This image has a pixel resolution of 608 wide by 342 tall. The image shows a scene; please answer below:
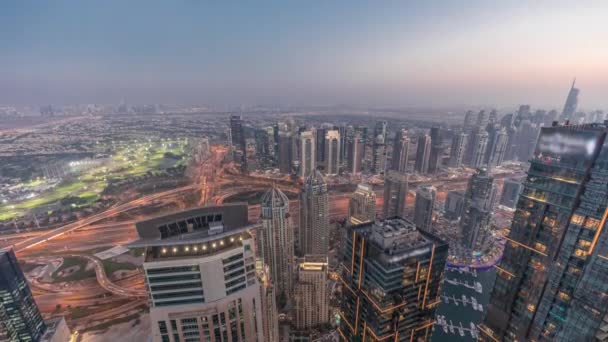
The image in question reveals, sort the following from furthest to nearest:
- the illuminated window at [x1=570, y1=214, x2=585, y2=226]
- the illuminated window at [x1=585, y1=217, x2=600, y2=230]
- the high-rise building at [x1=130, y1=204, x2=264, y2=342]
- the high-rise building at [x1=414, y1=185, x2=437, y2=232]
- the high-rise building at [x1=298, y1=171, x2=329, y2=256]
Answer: the high-rise building at [x1=414, y1=185, x2=437, y2=232] < the high-rise building at [x1=298, y1=171, x2=329, y2=256] < the illuminated window at [x1=570, y1=214, x2=585, y2=226] < the illuminated window at [x1=585, y1=217, x2=600, y2=230] < the high-rise building at [x1=130, y1=204, x2=264, y2=342]

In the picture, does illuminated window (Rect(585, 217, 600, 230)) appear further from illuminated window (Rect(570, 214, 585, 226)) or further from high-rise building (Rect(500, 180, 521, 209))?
high-rise building (Rect(500, 180, 521, 209))

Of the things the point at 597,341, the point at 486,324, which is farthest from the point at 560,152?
the point at 486,324

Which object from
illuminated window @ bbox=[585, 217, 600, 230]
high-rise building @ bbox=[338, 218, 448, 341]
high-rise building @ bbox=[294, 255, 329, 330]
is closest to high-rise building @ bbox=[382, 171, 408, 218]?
high-rise building @ bbox=[294, 255, 329, 330]

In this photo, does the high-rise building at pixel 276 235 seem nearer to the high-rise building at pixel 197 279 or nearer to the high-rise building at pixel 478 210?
the high-rise building at pixel 197 279

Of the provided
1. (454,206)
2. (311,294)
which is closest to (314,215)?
(311,294)

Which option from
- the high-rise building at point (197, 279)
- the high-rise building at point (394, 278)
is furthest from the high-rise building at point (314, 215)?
the high-rise building at point (197, 279)

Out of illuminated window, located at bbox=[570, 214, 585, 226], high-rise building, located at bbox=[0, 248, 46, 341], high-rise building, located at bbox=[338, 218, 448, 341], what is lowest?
high-rise building, located at bbox=[0, 248, 46, 341]
